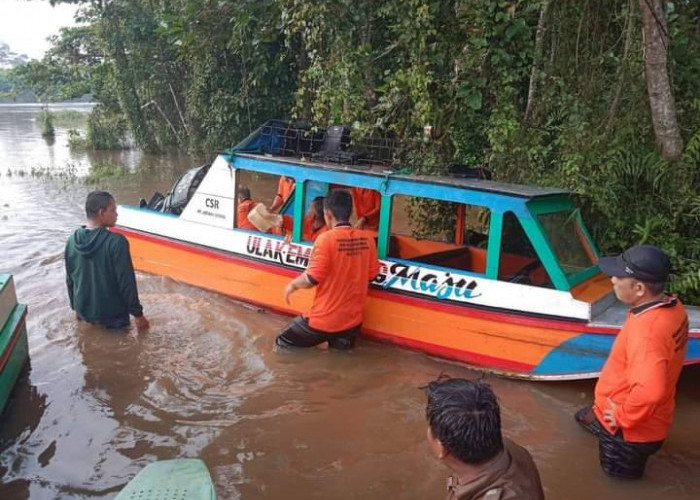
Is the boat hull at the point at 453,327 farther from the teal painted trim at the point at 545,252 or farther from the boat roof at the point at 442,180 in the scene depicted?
the boat roof at the point at 442,180

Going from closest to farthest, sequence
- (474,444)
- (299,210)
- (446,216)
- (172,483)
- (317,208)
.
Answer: (474,444) → (172,483) → (299,210) → (317,208) → (446,216)

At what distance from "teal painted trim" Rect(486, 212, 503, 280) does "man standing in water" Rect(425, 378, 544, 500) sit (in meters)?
3.22

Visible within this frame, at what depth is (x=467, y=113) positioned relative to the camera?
7.25m

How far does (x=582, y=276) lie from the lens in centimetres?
513

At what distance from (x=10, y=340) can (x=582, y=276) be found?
4628mm

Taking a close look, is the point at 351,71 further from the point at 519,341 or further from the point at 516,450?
the point at 516,450

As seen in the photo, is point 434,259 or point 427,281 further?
point 434,259

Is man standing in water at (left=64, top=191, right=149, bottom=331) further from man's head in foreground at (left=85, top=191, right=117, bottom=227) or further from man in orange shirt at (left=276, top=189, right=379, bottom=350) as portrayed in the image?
man in orange shirt at (left=276, top=189, right=379, bottom=350)

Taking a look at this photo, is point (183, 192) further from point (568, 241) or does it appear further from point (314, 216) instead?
point (568, 241)

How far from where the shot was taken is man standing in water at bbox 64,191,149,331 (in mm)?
5078

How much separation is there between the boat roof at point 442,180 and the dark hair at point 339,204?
588mm

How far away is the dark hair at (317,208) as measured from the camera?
636 centimetres

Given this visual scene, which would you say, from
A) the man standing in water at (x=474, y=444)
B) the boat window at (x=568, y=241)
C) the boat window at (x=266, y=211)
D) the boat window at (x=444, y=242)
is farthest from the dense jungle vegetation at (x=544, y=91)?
the man standing in water at (x=474, y=444)

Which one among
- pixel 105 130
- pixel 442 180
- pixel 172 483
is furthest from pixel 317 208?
pixel 105 130
